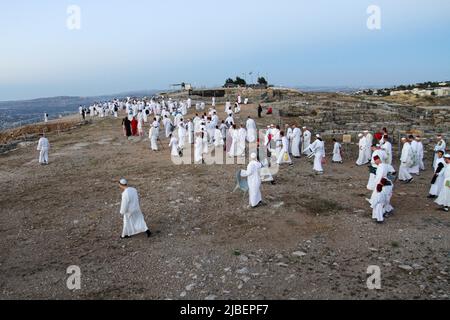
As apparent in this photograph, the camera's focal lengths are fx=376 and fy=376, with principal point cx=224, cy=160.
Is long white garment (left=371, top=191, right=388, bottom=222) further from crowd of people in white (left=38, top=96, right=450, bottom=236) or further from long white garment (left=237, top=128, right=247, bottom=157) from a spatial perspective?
long white garment (left=237, top=128, right=247, bottom=157)

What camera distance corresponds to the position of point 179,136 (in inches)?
687

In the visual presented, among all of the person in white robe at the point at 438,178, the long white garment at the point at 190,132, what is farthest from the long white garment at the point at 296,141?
the person in white robe at the point at 438,178

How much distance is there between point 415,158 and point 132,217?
9736 mm

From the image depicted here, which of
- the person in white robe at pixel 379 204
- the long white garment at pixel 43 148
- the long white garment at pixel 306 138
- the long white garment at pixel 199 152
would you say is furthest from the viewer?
the long white garment at pixel 306 138

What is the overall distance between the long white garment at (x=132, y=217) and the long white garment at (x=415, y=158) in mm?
9228

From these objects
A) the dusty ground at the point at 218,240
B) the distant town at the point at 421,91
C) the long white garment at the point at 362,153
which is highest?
the distant town at the point at 421,91

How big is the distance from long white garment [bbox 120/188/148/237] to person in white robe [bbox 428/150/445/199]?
25.3ft

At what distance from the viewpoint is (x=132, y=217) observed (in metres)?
8.20

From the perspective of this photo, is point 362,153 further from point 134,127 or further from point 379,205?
point 134,127

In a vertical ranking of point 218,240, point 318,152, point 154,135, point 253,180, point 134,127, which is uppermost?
point 134,127

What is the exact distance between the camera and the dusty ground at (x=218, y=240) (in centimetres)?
628

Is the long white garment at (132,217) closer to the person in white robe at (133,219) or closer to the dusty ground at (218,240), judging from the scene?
the person in white robe at (133,219)

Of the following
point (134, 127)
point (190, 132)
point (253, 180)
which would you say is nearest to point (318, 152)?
point (253, 180)

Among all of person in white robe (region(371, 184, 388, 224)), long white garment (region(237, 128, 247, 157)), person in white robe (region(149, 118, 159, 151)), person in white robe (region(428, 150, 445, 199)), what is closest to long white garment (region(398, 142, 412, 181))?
person in white robe (region(428, 150, 445, 199))
